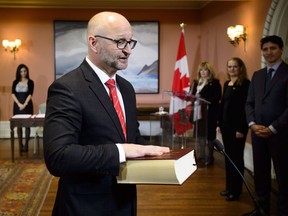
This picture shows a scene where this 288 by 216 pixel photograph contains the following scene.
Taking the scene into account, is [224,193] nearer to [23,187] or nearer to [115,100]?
[23,187]

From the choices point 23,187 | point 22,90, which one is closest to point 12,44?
point 22,90

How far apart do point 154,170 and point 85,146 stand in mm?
208

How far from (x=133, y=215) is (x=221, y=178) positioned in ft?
11.9

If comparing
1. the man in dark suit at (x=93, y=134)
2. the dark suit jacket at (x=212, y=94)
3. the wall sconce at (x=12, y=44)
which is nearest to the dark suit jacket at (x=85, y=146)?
the man in dark suit at (x=93, y=134)

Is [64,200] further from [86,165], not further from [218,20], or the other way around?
[218,20]

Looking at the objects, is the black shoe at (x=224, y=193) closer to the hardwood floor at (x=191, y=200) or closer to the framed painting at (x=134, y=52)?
the hardwood floor at (x=191, y=200)

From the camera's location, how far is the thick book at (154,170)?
42.2 inches

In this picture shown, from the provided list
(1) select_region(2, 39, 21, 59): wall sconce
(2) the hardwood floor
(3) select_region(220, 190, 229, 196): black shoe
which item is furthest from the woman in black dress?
(3) select_region(220, 190, 229, 196): black shoe

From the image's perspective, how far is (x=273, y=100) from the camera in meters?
3.14

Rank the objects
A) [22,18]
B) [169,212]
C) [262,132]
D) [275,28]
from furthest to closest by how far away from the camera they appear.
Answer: [22,18] < [275,28] < [169,212] < [262,132]

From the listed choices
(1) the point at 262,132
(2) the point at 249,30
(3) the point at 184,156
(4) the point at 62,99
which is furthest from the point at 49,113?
(2) the point at 249,30

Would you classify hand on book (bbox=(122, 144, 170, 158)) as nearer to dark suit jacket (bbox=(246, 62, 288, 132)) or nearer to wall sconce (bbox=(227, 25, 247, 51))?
dark suit jacket (bbox=(246, 62, 288, 132))

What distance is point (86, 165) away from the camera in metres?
1.05

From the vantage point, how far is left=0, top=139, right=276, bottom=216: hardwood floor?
11.7 feet
